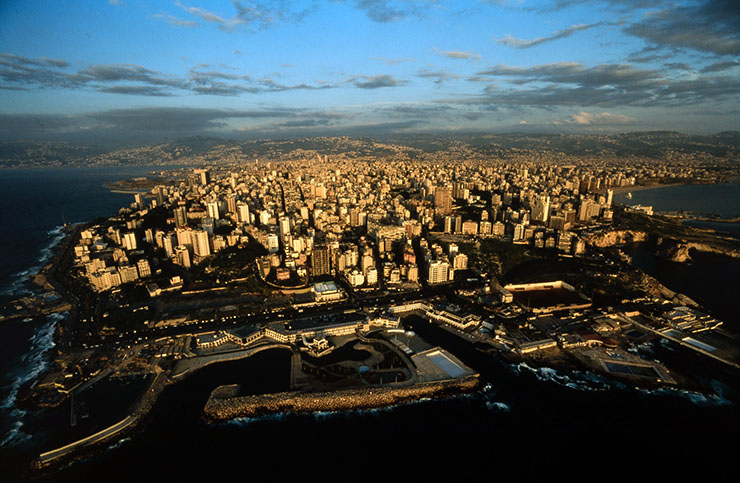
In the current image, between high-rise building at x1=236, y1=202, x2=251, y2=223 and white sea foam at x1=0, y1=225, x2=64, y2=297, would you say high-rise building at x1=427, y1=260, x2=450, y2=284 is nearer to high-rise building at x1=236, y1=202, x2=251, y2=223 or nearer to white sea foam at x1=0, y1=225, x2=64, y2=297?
high-rise building at x1=236, y1=202, x2=251, y2=223

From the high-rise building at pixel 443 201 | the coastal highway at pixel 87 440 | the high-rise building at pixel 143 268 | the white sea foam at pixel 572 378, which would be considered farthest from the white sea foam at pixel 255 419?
the high-rise building at pixel 443 201

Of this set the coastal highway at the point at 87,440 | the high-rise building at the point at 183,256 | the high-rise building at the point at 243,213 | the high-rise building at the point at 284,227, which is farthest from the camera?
the high-rise building at the point at 243,213

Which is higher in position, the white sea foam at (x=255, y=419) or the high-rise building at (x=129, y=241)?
the high-rise building at (x=129, y=241)

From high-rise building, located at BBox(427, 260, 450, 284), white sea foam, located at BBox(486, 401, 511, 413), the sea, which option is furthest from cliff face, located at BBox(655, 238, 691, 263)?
white sea foam, located at BBox(486, 401, 511, 413)

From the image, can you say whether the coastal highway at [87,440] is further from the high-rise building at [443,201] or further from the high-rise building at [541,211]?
the high-rise building at [541,211]

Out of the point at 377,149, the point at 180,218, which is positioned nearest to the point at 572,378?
the point at 180,218

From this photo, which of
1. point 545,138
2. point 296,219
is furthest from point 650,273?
point 545,138

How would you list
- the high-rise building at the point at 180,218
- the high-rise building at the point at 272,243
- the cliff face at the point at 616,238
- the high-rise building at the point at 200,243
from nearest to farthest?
the high-rise building at the point at 200,243
the high-rise building at the point at 272,243
the cliff face at the point at 616,238
the high-rise building at the point at 180,218

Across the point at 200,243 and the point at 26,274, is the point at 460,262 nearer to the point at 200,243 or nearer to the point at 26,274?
the point at 200,243
